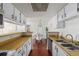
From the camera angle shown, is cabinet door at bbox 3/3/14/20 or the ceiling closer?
cabinet door at bbox 3/3/14/20

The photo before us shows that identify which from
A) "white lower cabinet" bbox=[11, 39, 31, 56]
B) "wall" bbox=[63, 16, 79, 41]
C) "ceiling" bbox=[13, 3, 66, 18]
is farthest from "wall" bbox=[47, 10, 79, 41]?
"white lower cabinet" bbox=[11, 39, 31, 56]

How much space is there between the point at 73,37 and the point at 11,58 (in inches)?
71.6

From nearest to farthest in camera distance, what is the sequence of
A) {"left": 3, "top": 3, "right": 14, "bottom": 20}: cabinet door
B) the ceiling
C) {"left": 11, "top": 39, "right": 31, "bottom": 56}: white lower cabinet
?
1. {"left": 11, "top": 39, "right": 31, "bottom": 56}: white lower cabinet
2. {"left": 3, "top": 3, "right": 14, "bottom": 20}: cabinet door
3. the ceiling

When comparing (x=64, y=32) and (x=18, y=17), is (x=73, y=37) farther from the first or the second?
(x=18, y=17)

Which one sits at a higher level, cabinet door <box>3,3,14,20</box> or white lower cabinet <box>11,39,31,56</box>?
cabinet door <box>3,3,14,20</box>

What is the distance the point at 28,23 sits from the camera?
107 inches

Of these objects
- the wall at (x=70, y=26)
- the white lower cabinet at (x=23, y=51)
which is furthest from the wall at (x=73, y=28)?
the white lower cabinet at (x=23, y=51)

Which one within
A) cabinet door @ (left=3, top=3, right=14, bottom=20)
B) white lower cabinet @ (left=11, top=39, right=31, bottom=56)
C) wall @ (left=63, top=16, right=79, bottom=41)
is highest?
cabinet door @ (left=3, top=3, right=14, bottom=20)

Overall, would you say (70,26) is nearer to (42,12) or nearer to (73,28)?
(73,28)

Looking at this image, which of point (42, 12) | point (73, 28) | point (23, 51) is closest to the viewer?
point (23, 51)

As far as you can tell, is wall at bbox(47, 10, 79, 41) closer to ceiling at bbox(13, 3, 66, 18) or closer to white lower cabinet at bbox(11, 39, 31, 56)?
ceiling at bbox(13, 3, 66, 18)

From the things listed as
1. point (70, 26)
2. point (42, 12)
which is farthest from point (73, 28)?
point (42, 12)

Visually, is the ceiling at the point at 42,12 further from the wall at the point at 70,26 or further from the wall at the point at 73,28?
the wall at the point at 73,28

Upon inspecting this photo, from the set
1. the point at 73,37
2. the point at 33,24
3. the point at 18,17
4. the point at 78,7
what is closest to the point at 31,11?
the point at 33,24
